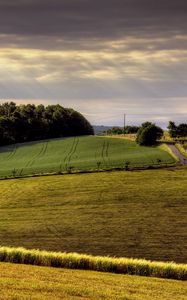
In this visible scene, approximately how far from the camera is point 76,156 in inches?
4695

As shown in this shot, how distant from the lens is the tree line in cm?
16725

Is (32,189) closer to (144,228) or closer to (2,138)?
(144,228)

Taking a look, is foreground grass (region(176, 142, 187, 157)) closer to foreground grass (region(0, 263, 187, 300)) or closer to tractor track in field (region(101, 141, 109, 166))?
tractor track in field (region(101, 141, 109, 166))

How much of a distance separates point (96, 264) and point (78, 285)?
628cm

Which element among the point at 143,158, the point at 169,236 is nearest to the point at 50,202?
the point at 169,236

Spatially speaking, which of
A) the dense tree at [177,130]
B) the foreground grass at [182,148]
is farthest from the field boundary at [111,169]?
the dense tree at [177,130]

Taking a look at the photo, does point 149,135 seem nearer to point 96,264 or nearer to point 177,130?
point 177,130

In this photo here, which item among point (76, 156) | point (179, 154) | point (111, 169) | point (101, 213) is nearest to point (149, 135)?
point (76, 156)

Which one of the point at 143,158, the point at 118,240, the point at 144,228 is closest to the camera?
the point at 118,240

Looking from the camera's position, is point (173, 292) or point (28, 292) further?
point (173, 292)

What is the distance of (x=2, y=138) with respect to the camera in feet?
528

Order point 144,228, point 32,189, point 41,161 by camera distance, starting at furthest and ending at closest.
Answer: point 41,161, point 32,189, point 144,228

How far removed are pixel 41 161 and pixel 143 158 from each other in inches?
1029

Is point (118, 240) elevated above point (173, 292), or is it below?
below
